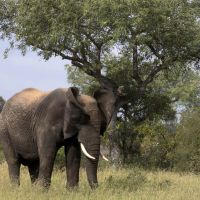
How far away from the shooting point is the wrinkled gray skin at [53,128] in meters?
10.6

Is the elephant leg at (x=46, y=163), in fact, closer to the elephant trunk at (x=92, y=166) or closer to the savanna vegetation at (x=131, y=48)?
the elephant trunk at (x=92, y=166)

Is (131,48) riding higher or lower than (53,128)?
higher

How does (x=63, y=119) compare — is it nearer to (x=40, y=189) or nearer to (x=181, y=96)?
(x=40, y=189)

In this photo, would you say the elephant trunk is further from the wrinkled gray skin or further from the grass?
the grass

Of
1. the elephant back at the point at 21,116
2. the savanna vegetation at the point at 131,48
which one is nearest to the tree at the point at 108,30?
the savanna vegetation at the point at 131,48

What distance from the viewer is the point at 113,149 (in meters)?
25.3

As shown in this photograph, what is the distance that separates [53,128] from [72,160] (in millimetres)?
864

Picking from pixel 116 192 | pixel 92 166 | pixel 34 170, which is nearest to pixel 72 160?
pixel 92 166

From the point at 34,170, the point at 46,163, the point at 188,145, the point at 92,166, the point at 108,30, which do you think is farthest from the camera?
the point at 188,145

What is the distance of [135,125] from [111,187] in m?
17.5

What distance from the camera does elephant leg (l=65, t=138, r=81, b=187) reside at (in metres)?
11.0

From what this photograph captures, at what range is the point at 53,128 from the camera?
10.7 metres

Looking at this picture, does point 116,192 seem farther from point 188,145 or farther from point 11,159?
point 188,145

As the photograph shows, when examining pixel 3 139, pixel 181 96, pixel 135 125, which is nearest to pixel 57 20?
pixel 135 125
